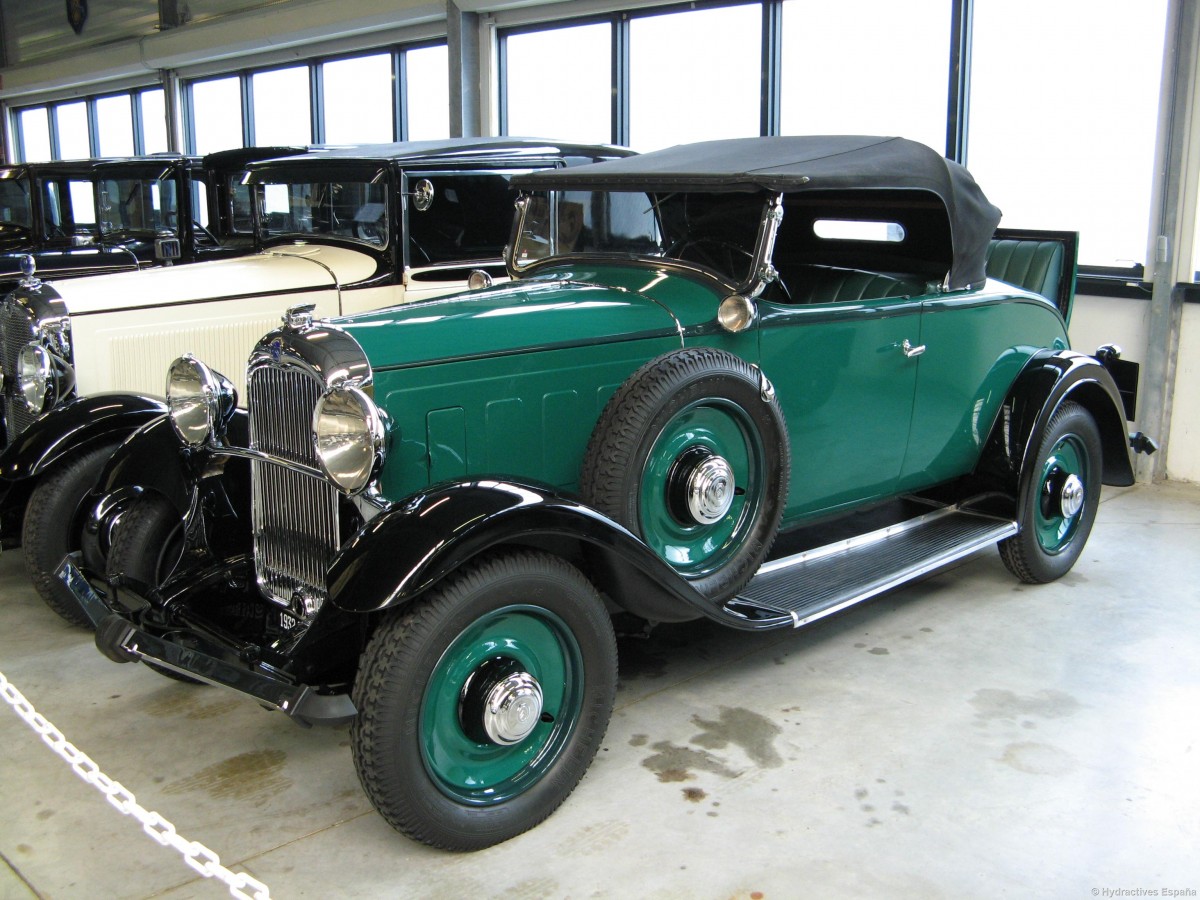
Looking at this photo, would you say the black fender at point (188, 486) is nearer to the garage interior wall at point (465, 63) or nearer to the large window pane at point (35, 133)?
the garage interior wall at point (465, 63)

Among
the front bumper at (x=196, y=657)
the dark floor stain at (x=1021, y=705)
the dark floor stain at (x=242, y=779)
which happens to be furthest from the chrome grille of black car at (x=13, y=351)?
the dark floor stain at (x=1021, y=705)

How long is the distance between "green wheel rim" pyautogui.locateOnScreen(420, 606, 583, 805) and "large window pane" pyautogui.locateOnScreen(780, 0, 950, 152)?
5.50 m

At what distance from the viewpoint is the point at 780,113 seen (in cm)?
811

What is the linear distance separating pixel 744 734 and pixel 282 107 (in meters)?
11.9

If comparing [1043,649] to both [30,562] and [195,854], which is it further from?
[30,562]

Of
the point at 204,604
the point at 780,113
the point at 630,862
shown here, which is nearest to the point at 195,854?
the point at 204,604

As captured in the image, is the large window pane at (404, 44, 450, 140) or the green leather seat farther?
the large window pane at (404, 44, 450, 140)

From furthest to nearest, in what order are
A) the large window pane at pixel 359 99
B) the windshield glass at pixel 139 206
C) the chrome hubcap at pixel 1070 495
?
the large window pane at pixel 359 99
the windshield glass at pixel 139 206
the chrome hubcap at pixel 1070 495

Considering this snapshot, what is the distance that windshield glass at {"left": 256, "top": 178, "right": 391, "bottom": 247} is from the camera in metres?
5.49

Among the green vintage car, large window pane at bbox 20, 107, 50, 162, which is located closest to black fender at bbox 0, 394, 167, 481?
the green vintage car

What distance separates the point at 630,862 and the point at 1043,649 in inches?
78.5

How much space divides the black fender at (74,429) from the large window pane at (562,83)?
5878mm

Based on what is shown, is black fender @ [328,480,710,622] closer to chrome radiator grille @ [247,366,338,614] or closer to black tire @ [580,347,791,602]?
black tire @ [580,347,791,602]

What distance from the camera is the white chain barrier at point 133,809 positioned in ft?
8.36
